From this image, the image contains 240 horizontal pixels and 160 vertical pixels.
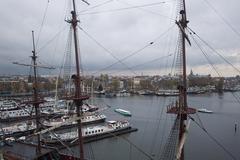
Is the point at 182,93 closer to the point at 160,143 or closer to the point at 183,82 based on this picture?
the point at 183,82

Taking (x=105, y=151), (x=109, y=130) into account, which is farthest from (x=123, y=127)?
(x=105, y=151)

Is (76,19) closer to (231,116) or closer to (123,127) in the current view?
(123,127)

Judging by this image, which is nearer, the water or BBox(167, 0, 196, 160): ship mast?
BBox(167, 0, 196, 160): ship mast

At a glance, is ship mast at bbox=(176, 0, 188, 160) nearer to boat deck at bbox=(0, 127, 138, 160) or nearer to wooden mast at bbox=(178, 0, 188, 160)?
wooden mast at bbox=(178, 0, 188, 160)

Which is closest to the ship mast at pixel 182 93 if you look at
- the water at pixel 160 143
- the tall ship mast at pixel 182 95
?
the tall ship mast at pixel 182 95

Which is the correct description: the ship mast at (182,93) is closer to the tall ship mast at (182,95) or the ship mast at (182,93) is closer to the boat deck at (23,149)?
the tall ship mast at (182,95)

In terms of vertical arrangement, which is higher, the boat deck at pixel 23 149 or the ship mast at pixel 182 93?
the ship mast at pixel 182 93

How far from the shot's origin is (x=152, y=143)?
77.5 ft

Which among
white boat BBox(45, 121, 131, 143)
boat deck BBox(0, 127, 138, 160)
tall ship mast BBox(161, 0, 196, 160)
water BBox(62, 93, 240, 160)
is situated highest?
tall ship mast BBox(161, 0, 196, 160)

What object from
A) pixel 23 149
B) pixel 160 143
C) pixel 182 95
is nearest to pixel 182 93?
pixel 182 95

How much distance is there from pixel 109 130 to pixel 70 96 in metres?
17.5

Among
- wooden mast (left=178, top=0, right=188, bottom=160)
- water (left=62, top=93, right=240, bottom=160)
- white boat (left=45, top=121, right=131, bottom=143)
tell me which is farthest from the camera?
white boat (left=45, top=121, right=131, bottom=143)

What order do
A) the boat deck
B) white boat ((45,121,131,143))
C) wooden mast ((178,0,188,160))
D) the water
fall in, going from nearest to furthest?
wooden mast ((178,0,188,160))
the boat deck
the water
white boat ((45,121,131,143))

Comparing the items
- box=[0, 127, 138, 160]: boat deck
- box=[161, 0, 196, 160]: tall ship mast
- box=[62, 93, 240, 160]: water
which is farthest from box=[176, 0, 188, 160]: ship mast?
box=[62, 93, 240, 160]: water
